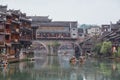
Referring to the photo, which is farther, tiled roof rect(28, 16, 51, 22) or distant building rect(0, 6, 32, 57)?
tiled roof rect(28, 16, 51, 22)

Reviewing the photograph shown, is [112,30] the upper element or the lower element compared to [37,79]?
upper

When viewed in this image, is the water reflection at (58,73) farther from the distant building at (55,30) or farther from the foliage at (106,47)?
the distant building at (55,30)

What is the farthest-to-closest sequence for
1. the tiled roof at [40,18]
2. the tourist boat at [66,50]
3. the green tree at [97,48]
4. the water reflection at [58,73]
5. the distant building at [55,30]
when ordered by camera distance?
1. the tiled roof at [40,18]
2. the tourist boat at [66,50]
3. the distant building at [55,30]
4. the green tree at [97,48]
5. the water reflection at [58,73]

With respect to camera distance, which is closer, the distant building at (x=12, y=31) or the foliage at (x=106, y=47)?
the distant building at (x=12, y=31)

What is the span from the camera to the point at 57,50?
95000 mm

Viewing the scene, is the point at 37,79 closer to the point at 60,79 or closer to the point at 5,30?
the point at 60,79

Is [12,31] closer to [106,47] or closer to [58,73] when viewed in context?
[58,73]

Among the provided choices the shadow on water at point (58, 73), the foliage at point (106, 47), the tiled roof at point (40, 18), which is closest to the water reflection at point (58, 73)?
the shadow on water at point (58, 73)

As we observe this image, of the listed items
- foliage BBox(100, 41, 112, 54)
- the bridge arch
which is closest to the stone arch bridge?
the bridge arch

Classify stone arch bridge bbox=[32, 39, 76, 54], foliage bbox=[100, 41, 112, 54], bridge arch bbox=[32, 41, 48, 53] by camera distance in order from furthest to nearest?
bridge arch bbox=[32, 41, 48, 53] → stone arch bridge bbox=[32, 39, 76, 54] → foliage bbox=[100, 41, 112, 54]

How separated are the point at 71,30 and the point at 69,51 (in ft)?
19.0

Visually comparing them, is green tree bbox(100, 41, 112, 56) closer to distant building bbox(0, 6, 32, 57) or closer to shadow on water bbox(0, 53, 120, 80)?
distant building bbox(0, 6, 32, 57)

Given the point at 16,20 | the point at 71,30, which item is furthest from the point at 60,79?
the point at 71,30

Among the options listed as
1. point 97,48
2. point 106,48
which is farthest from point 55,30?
point 106,48
